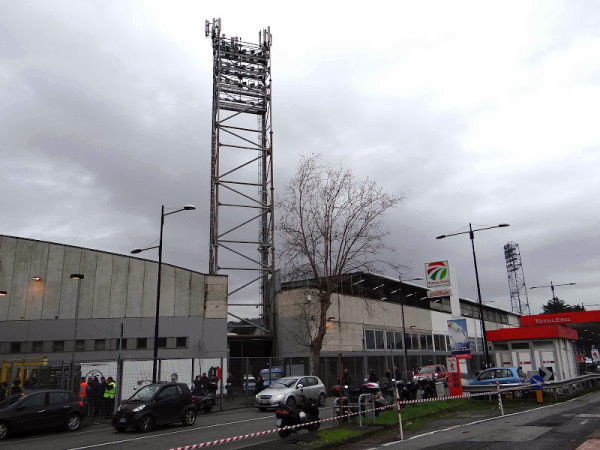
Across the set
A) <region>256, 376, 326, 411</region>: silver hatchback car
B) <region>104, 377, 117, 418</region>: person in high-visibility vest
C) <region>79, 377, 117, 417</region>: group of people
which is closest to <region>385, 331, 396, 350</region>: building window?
<region>256, 376, 326, 411</region>: silver hatchback car

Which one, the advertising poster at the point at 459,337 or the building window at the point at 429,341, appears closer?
the advertising poster at the point at 459,337

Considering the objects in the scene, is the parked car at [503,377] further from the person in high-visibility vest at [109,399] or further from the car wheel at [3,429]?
the car wheel at [3,429]

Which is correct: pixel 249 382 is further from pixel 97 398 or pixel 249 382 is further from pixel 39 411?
pixel 39 411

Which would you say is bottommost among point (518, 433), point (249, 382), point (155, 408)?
point (518, 433)

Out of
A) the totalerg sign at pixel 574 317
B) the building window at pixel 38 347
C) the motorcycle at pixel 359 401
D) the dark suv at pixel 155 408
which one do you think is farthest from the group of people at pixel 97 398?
the totalerg sign at pixel 574 317

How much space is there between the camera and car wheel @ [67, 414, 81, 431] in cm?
1722

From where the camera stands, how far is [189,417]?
17.5 m

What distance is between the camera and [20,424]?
614 inches

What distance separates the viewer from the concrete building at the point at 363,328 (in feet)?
121

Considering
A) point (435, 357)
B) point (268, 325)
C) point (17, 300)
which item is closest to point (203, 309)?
point (268, 325)

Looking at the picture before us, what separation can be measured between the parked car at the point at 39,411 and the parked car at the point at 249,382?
9.21 m

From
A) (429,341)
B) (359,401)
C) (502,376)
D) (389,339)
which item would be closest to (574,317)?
(429,341)

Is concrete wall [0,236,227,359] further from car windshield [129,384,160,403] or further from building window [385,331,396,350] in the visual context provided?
building window [385,331,396,350]

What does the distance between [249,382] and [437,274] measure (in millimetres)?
15947
